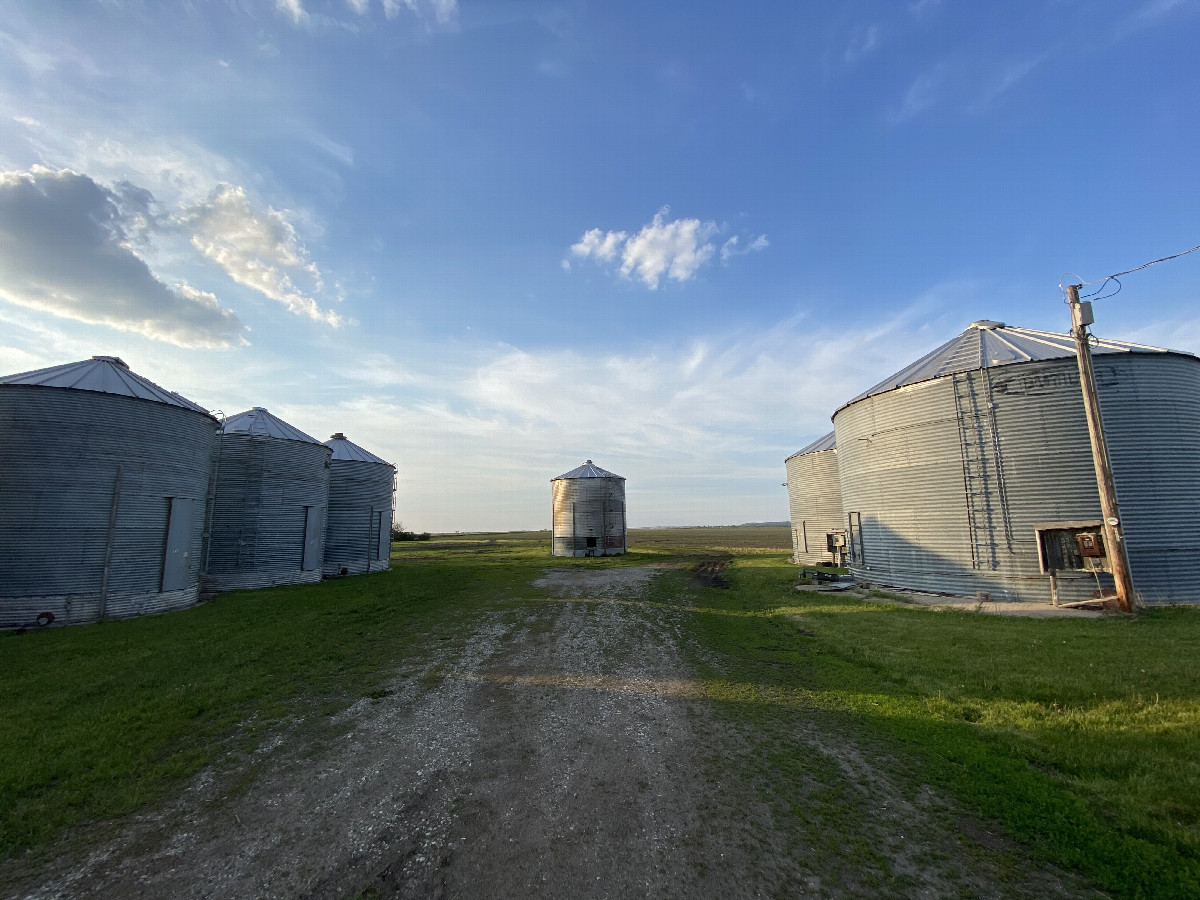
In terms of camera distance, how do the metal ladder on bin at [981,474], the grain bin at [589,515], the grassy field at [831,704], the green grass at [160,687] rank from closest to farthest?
1. the grassy field at [831,704]
2. the green grass at [160,687]
3. the metal ladder on bin at [981,474]
4. the grain bin at [589,515]

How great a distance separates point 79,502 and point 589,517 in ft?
121

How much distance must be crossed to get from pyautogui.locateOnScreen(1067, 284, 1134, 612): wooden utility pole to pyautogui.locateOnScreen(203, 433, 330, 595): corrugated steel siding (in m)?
35.1

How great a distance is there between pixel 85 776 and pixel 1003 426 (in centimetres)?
2623

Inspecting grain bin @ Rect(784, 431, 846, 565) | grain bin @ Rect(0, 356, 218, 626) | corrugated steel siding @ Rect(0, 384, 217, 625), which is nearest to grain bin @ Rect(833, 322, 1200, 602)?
grain bin @ Rect(784, 431, 846, 565)

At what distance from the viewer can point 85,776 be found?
6.83 meters

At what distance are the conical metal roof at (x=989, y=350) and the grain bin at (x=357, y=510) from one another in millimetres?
31283

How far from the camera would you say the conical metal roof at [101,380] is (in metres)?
17.8

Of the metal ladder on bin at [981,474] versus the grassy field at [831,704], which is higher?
the metal ladder on bin at [981,474]

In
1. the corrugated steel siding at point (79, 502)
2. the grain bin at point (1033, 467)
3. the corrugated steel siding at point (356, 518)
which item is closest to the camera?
the corrugated steel siding at point (79, 502)

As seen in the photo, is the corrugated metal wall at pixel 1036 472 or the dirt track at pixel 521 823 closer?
the dirt track at pixel 521 823

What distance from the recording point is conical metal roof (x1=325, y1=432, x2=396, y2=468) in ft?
116

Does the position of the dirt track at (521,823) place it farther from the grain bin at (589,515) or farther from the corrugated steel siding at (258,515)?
the grain bin at (589,515)

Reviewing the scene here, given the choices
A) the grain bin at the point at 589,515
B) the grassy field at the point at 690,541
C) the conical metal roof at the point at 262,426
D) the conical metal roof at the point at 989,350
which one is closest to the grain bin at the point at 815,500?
the conical metal roof at the point at 989,350

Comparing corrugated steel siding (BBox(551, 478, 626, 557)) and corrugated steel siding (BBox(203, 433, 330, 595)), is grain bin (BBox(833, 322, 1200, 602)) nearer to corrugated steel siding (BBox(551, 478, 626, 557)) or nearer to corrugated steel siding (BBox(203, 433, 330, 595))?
corrugated steel siding (BBox(551, 478, 626, 557))
